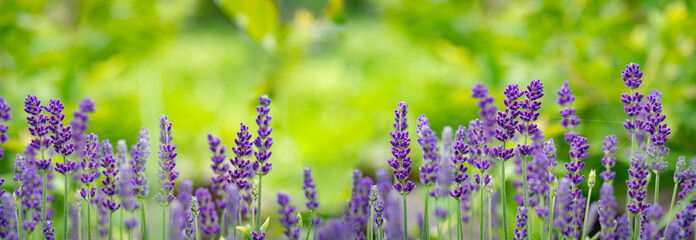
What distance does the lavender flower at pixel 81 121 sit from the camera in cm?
55

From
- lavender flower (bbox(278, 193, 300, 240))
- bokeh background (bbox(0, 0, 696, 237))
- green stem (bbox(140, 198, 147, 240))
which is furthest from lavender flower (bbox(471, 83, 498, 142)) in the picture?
bokeh background (bbox(0, 0, 696, 237))

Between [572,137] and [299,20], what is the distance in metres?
0.97

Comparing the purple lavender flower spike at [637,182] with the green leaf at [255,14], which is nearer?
the purple lavender flower spike at [637,182]

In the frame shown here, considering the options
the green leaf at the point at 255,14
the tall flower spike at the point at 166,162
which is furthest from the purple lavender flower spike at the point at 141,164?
the green leaf at the point at 255,14

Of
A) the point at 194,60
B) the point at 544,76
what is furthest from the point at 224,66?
the point at 544,76

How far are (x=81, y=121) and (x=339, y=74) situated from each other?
138 cm

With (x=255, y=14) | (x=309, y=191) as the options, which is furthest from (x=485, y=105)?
(x=255, y=14)

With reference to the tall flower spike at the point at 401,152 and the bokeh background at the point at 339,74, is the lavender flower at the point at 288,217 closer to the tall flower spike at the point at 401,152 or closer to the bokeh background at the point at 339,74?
the tall flower spike at the point at 401,152

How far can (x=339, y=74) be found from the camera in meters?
1.94

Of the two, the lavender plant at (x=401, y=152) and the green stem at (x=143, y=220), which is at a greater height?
the lavender plant at (x=401, y=152)

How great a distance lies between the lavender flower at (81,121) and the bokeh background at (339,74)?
Answer: 407 mm

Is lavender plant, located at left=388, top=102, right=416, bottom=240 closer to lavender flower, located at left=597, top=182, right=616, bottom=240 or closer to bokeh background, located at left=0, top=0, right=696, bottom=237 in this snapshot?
lavender flower, located at left=597, top=182, right=616, bottom=240

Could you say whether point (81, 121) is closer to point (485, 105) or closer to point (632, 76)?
point (485, 105)

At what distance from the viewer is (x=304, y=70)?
1630 mm
